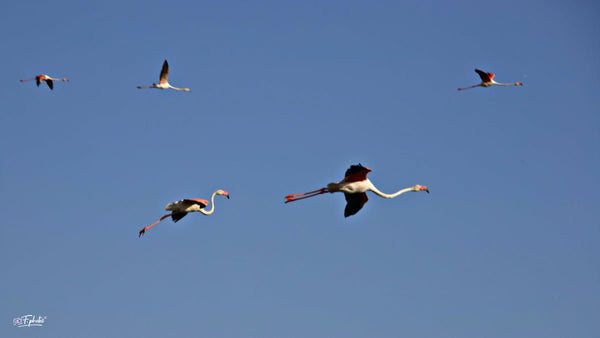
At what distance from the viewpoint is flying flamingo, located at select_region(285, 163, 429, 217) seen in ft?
127

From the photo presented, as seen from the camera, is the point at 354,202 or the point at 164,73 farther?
the point at 164,73

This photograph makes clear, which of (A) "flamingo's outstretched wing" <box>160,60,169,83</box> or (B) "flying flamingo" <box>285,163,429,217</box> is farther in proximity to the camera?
(A) "flamingo's outstretched wing" <box>160,60,169,83</box>

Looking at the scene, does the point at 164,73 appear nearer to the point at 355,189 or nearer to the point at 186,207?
the point at 186,207

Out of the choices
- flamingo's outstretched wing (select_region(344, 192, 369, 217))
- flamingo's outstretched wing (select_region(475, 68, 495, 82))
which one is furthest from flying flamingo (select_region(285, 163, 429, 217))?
flamingo's outstretched wing (select_region(475, 68, 495, 82))

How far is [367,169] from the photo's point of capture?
38156 mm

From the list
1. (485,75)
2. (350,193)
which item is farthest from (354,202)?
(485,75)

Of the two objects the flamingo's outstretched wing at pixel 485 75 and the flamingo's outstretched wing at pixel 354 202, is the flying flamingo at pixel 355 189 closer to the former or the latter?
the flamingo's outstretched wing at pixel 354 202

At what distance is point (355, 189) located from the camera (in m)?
39.3

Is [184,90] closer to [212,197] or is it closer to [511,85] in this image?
[212,197]

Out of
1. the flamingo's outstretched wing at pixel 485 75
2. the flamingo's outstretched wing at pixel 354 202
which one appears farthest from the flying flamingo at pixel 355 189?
the flamingo's outstretched wing at pixel 485 75

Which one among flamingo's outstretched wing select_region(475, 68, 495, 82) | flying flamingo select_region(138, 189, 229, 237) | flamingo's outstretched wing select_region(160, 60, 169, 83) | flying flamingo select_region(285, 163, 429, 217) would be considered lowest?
flying flamingo select_region(285, 163, 429, 217)

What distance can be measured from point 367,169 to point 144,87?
1731 cm

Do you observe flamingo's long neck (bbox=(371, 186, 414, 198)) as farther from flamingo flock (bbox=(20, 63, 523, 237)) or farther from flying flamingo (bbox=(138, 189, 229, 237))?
flying flamingo (bbox=(138, 189, 229, 237))

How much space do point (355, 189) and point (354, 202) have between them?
1508mm
